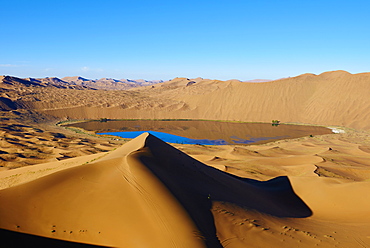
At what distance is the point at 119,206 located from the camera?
6992mm

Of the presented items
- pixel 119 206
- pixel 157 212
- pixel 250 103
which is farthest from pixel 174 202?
pixel 250 103

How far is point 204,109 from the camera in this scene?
72438 millimetres

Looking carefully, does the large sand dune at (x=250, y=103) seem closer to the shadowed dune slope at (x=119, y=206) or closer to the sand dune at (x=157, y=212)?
the sand dune at (x=157, y=212)

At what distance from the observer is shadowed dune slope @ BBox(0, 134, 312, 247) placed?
609cm

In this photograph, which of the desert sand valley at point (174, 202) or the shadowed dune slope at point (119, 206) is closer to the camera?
the shadowed dune slope at point (119, 206)

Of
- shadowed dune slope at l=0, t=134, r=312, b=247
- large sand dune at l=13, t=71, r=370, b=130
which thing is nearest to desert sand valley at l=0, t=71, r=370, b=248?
shadowed dune slope at l=0, t=134, r=312, b=247

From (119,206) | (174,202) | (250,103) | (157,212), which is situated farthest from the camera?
(250,103)

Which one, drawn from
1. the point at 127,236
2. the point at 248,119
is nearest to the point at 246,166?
the point at 127,236

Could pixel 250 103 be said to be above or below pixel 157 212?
above

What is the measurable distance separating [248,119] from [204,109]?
1320 cm

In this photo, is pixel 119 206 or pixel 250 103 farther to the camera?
pixel 250 103

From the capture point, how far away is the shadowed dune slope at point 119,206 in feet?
20.0

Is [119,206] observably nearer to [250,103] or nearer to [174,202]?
[174,202]

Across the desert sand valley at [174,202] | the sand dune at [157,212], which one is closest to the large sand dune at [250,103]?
the desert sand valley at [174,202]
